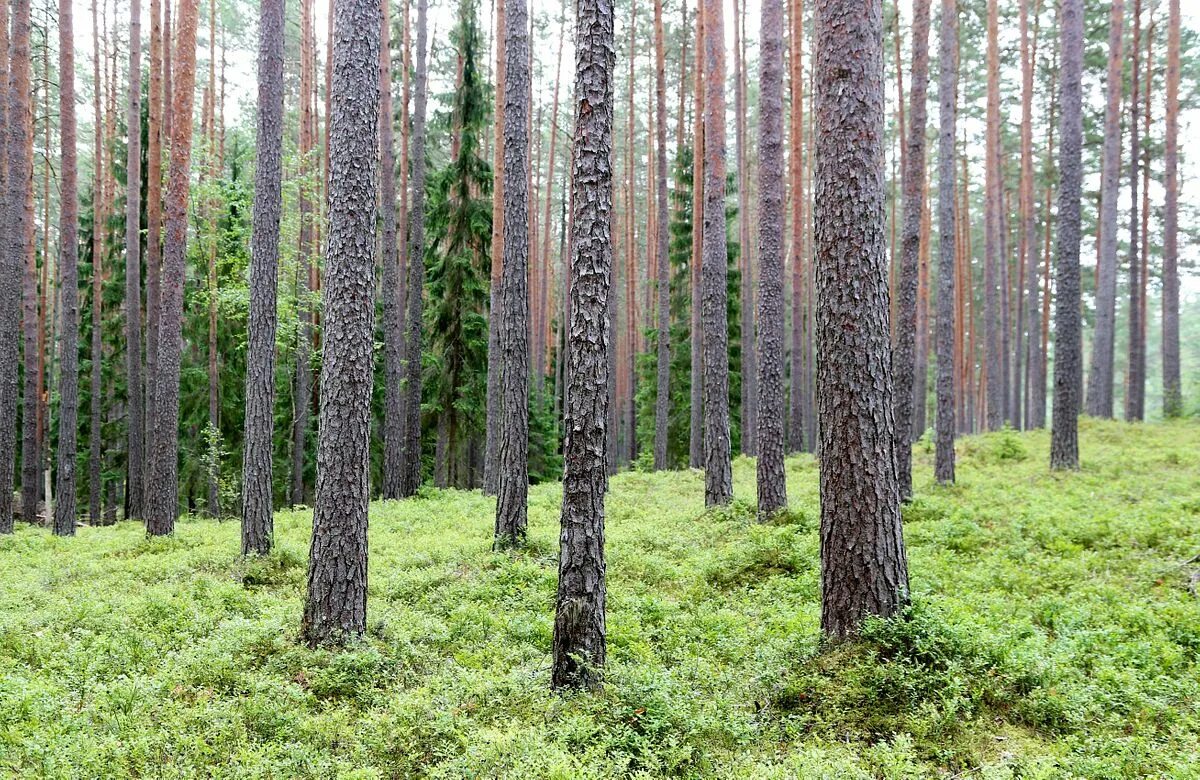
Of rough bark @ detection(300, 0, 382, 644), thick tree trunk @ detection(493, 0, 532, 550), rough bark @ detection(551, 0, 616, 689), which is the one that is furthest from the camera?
thick tree trunk @ detection(493, 0, 532, 550)

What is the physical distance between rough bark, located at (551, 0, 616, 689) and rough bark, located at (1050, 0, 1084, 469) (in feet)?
39.8

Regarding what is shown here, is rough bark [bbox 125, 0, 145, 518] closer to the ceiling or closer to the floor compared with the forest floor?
closer to the ceiling

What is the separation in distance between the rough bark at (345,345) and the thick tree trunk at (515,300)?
3.49m

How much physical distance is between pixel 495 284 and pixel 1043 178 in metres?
23.9

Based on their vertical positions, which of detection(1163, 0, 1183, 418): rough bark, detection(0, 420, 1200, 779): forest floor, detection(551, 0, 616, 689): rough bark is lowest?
detection(0, 420, 1200, 779): forest floor

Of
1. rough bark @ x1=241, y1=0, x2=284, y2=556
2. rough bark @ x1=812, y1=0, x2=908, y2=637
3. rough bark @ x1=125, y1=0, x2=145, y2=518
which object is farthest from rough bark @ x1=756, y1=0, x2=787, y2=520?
rough bark @ x1=125, y1=0, x2=145, y2=518

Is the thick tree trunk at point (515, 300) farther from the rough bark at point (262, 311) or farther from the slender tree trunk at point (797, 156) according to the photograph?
the slender tree trunk at point (797, 156)

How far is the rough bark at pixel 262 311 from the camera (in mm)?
9922

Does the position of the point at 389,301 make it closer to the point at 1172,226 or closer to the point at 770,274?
the point at 770,274

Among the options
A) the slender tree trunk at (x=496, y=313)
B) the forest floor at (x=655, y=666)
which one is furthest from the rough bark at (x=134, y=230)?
the forest floor at (x=655, y=666)

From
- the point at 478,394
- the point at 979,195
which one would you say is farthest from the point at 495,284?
the point at 979,195

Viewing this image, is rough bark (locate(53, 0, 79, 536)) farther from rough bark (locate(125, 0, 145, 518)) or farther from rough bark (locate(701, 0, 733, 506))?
rough bark (locate(701, 0, 733, 506))

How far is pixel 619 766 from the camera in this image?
13.4ft

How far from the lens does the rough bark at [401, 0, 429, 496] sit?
17812 mm
